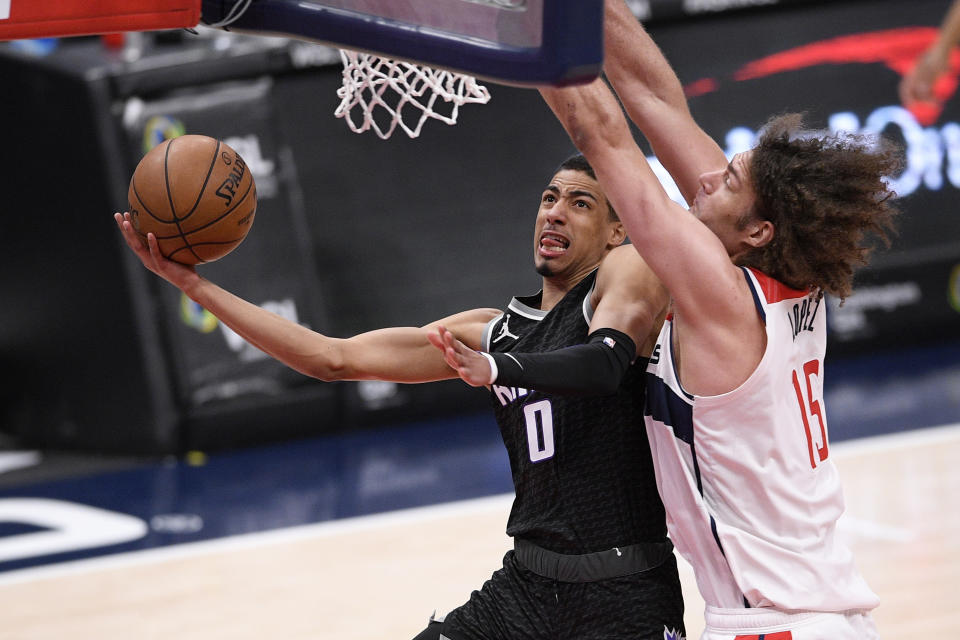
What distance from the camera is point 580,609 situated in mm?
3084

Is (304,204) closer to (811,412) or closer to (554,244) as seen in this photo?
(554,244)

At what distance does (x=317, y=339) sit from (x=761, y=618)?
1414 millimetres

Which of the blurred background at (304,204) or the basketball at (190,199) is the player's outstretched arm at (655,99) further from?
the blurred background at (304,204)

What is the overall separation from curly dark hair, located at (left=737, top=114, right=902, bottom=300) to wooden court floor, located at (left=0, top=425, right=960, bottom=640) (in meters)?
2.70

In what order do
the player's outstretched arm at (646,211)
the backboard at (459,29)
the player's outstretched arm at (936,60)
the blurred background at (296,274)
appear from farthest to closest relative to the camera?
the blurred background at (296,274) < the player's outstretched arm at (936,60) < the player's outstretched arm at (646,211) < the backboard at (459,29)

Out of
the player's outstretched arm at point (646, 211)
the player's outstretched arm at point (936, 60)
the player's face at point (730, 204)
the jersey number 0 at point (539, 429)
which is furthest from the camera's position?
the player's outstretched arm at point (936, 60)

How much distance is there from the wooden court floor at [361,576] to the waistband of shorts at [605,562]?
2189 mm

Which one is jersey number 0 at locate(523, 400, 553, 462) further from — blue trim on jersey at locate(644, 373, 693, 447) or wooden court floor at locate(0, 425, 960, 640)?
wooden court floor at locate(0, 425, 960, 640)

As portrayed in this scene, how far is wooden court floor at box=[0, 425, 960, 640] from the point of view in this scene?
17.4 ft

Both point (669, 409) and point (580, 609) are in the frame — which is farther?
point (580, 609)

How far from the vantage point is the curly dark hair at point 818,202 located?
8.96 ft

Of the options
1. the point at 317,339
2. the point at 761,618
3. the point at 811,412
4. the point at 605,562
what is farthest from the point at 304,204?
the point at 761,618

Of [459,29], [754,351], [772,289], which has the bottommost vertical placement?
[754,351]

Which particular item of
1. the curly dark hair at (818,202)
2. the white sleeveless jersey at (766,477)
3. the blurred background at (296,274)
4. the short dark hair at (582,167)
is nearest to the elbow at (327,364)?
the short dark hair at (582,167)
